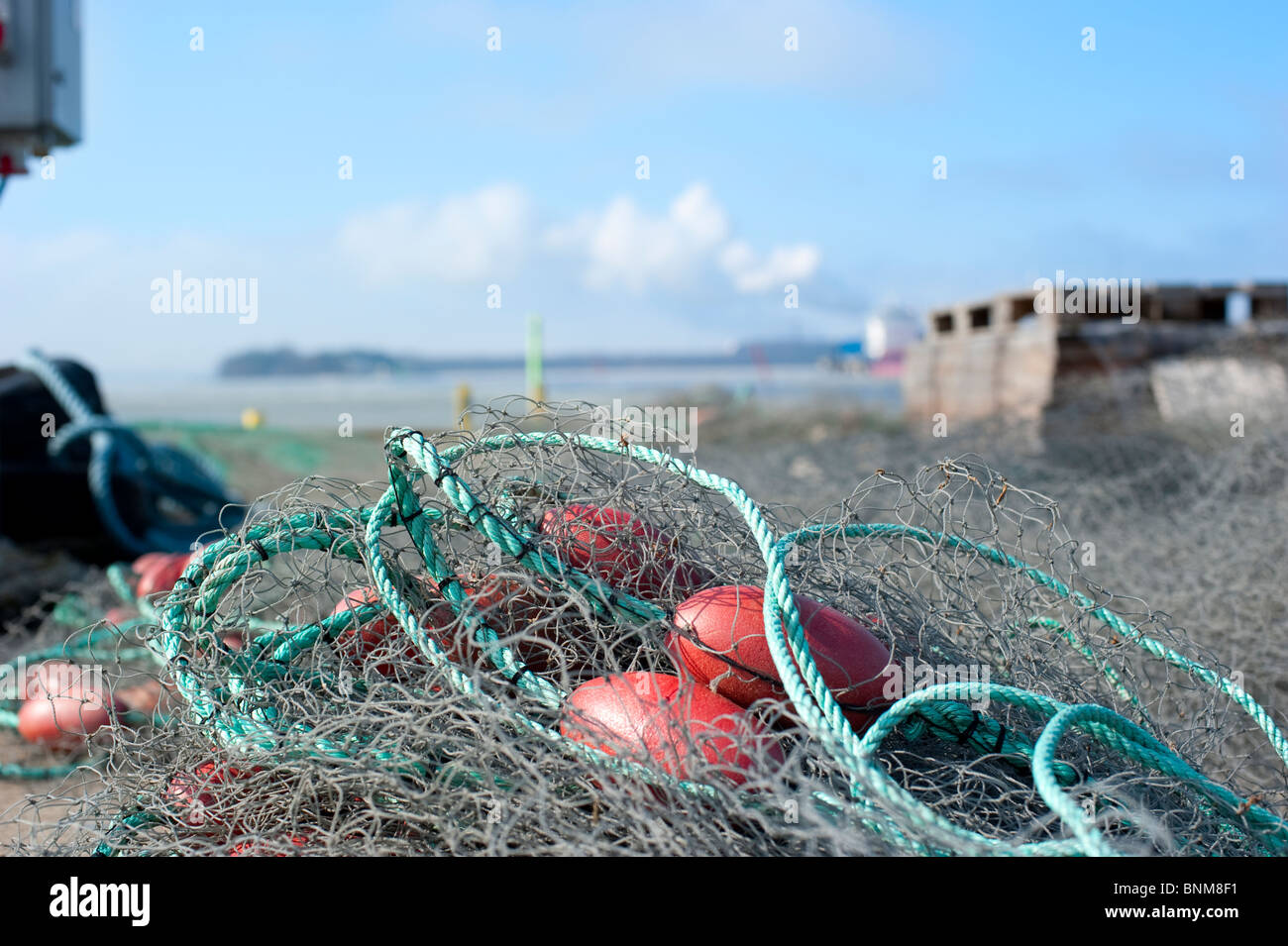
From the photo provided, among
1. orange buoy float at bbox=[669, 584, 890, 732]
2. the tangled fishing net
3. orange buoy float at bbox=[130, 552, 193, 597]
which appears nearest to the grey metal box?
orange buoy float at bbox=[130, 552, 193, 597]

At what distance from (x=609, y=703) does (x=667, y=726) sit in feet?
0.55

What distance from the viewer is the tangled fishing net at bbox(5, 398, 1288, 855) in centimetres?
158

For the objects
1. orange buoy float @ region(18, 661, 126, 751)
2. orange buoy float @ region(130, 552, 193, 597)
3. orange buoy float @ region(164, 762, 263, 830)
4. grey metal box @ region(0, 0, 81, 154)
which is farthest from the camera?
orange buoy float @ region(130, 552, 193, 597)

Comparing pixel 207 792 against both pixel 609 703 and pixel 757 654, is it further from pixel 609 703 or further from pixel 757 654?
pixel 757 654

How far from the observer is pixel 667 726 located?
63.7 inches

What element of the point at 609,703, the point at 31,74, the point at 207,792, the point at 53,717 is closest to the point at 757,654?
the point at 609,703

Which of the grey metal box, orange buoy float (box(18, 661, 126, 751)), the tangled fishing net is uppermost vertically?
the grey metal box

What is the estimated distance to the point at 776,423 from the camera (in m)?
11.3

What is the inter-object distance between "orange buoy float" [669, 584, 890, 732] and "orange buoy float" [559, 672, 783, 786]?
0.21 ft

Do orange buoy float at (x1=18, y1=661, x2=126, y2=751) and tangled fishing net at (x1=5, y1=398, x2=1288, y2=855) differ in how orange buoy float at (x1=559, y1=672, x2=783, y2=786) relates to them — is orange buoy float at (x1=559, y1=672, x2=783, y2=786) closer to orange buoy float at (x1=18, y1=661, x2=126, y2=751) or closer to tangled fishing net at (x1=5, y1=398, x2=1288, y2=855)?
tangled fishing net at (x1=5, y1=398, x2=1288, y2=855)

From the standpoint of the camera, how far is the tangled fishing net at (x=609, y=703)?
1575 millimetres

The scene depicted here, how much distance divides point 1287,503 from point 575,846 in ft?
11.6

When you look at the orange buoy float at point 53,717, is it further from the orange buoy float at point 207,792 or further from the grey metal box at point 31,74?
the grey metal box at point 31,74

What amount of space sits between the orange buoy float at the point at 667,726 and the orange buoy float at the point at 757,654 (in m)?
0.06
